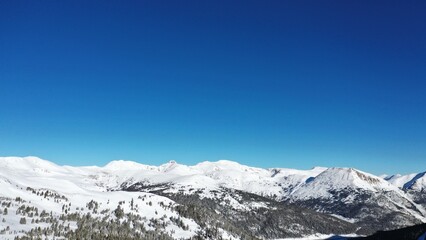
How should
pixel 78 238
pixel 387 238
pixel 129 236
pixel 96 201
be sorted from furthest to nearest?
1. pixel 96 201
2. pixel 387 238
3. pixel 129 236
4. pixel 78 238

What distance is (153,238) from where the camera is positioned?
169m

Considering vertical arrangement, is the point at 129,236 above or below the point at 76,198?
below

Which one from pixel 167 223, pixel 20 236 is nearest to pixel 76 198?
pixel 167 223

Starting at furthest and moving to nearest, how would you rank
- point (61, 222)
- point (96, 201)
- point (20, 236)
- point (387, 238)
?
1. point (96, 201)
2. point (387, 238)
3. point (61, 222)
4. point (20, 236)

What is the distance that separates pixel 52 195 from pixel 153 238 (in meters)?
48.8

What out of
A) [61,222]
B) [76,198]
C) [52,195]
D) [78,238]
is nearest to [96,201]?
[76,198]

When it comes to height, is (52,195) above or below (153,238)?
above

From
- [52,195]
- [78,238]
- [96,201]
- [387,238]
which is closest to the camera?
[78,238]

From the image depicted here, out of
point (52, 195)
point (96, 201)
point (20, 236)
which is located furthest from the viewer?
point (96, 201)

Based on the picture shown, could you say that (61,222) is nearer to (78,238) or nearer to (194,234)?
(78,238)

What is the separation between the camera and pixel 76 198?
19012 centimetres

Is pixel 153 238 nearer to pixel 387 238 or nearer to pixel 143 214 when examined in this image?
pixel 143 214

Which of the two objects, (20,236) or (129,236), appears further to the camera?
(129,236)

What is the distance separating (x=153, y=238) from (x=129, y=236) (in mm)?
13974
